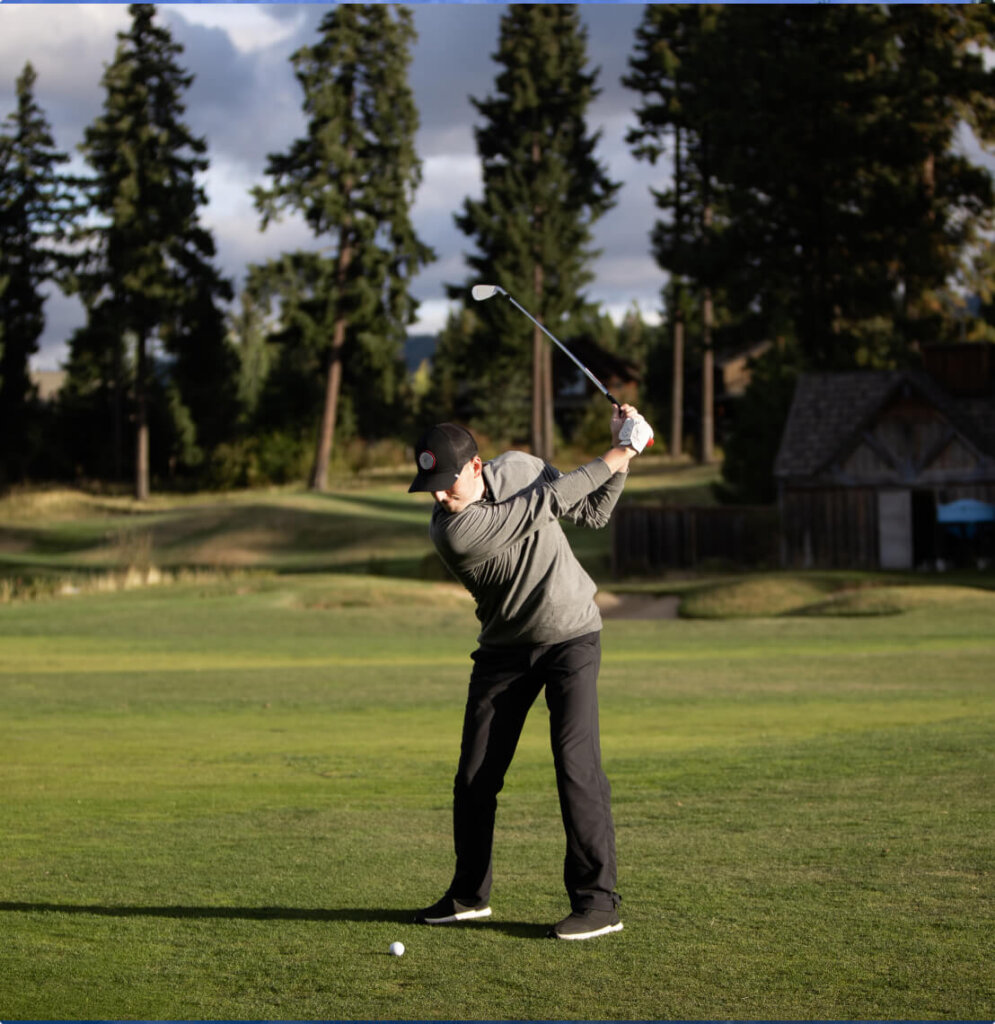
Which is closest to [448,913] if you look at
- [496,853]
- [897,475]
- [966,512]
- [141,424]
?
[496,853]

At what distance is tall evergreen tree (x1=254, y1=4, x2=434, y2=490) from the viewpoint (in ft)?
224

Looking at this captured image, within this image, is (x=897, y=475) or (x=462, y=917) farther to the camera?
(x=897, y=475)

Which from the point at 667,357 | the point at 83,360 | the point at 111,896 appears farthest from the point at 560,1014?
the point at 667,357

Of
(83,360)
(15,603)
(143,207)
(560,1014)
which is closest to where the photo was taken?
(560,1014)

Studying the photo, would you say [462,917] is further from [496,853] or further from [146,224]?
[146,224]

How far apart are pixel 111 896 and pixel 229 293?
6572 cm

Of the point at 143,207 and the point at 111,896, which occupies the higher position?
the point at 143,207

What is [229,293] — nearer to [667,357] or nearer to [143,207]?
[143,207]

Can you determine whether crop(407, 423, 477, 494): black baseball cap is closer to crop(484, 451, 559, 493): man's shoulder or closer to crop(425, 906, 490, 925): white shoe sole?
crop(484, 451, 559, 493): man's shoulder

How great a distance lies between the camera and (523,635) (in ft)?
20.5

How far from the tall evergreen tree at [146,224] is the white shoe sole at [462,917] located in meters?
64.2

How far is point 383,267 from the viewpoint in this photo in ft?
230

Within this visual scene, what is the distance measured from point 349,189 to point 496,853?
2547 inches

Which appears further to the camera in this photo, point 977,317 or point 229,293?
point 229,293
